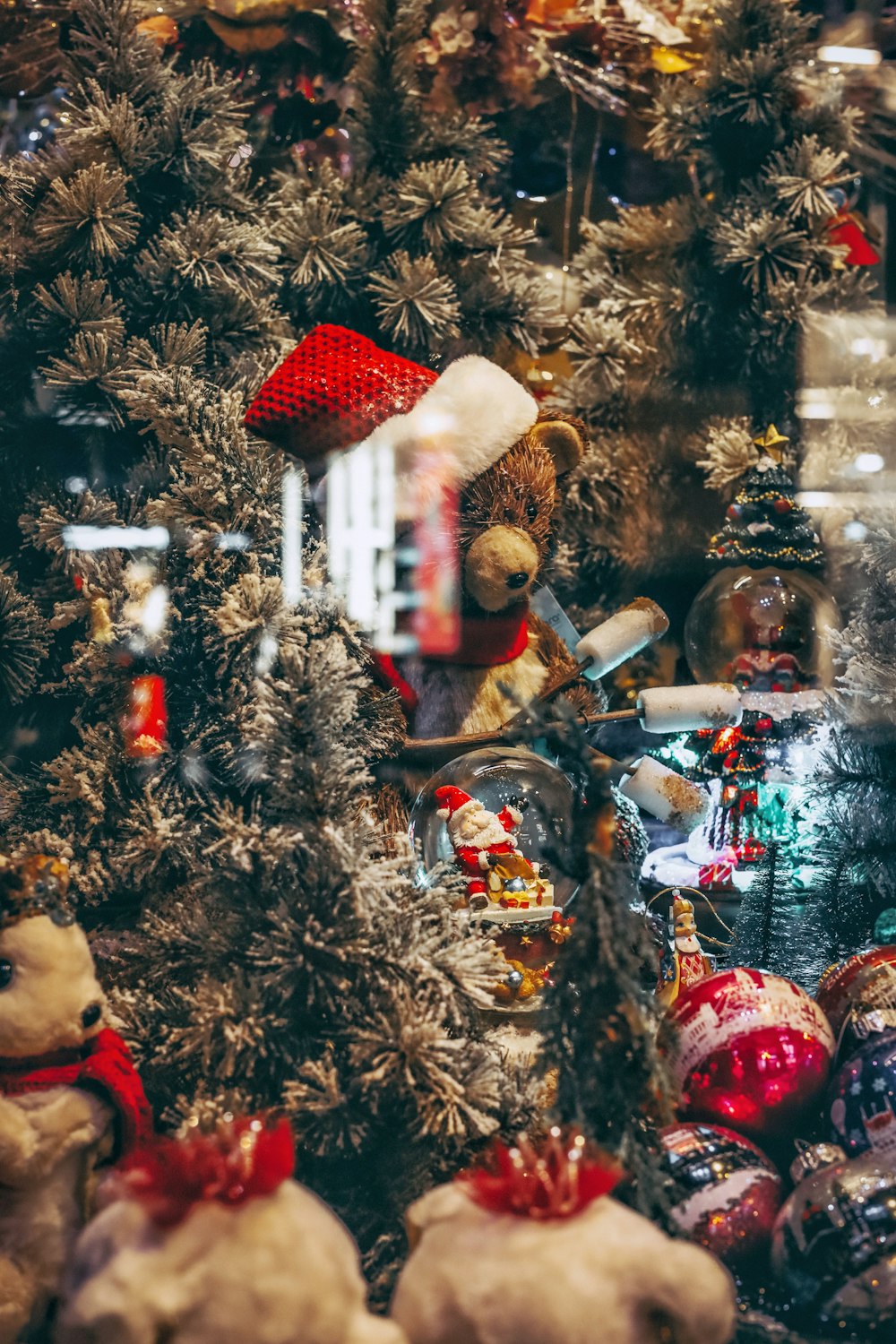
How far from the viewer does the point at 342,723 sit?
1.02 metres

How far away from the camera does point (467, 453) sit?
51.6 inches

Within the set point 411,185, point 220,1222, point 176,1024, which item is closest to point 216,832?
point 176,1024

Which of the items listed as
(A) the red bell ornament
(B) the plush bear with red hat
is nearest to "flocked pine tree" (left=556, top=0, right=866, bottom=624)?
(B) the plush bear with red hat

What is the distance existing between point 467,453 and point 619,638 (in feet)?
0.87

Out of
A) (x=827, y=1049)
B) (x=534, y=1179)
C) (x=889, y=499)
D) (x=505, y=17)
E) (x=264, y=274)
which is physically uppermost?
(x=505, y=17)

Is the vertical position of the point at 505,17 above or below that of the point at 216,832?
above

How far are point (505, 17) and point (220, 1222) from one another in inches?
58.9

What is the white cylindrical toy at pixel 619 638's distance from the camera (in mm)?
1341

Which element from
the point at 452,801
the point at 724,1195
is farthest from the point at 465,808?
the point at 724,1195

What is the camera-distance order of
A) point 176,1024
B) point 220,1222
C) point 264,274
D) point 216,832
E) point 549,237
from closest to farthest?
1. point 220,1222
2. point 176,1024
3. point 216,832
4. point 264,274
5. point 549,237

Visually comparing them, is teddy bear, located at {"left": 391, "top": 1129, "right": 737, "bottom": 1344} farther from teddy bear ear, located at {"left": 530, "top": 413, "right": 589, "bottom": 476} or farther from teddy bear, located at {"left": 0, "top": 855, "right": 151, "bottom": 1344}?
teddy bear ear, located at {"left": 530, "top": 413, "right": 589, "bottom": 476}

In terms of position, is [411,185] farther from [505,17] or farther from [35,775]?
[35,775]

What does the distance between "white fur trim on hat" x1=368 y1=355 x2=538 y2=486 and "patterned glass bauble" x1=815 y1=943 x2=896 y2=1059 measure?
0.63 meters

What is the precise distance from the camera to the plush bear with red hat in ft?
4.16
